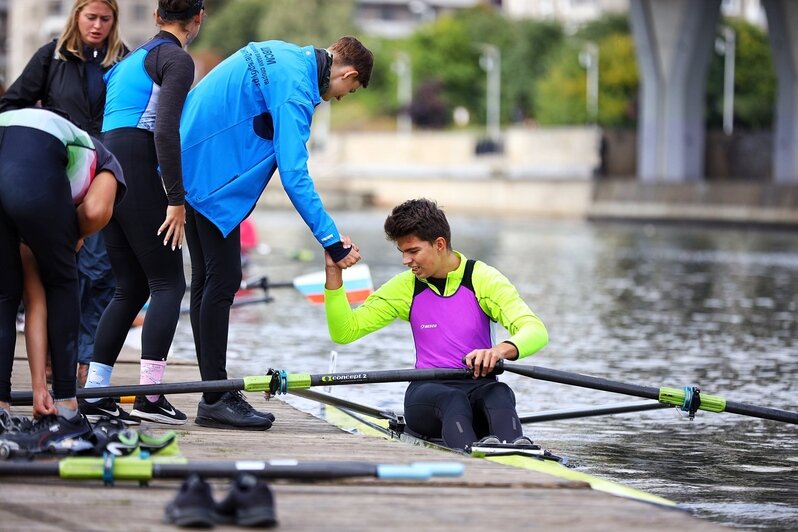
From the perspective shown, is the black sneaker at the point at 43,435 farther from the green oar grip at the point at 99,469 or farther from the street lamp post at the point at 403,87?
the street lamp post at the point at 403,87

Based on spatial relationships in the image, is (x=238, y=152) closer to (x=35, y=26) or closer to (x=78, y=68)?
(x=78, y=68)

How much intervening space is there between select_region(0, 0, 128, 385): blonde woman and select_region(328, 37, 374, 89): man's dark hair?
132cm

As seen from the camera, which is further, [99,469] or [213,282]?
[213,282]

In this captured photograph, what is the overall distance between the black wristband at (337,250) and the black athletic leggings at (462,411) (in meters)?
0.72

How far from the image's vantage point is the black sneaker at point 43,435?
5.71 m

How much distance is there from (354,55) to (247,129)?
578 millimetres

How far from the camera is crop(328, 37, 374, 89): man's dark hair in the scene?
707 centimetres

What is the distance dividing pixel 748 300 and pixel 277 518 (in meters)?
16.2

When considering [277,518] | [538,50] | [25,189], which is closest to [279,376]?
[25,189]

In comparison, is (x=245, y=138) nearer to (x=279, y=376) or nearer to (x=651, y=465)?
(x=279, y=376)

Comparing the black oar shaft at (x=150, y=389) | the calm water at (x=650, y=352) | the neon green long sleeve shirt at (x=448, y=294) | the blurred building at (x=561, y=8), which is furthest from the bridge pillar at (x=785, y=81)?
the blurred building at (x=561, y=8)

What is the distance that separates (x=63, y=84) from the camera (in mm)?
7992

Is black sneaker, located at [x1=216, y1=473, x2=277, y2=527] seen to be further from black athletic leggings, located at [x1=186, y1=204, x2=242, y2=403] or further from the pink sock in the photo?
the pink sock

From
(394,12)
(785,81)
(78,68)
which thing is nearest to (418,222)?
(78,68)
